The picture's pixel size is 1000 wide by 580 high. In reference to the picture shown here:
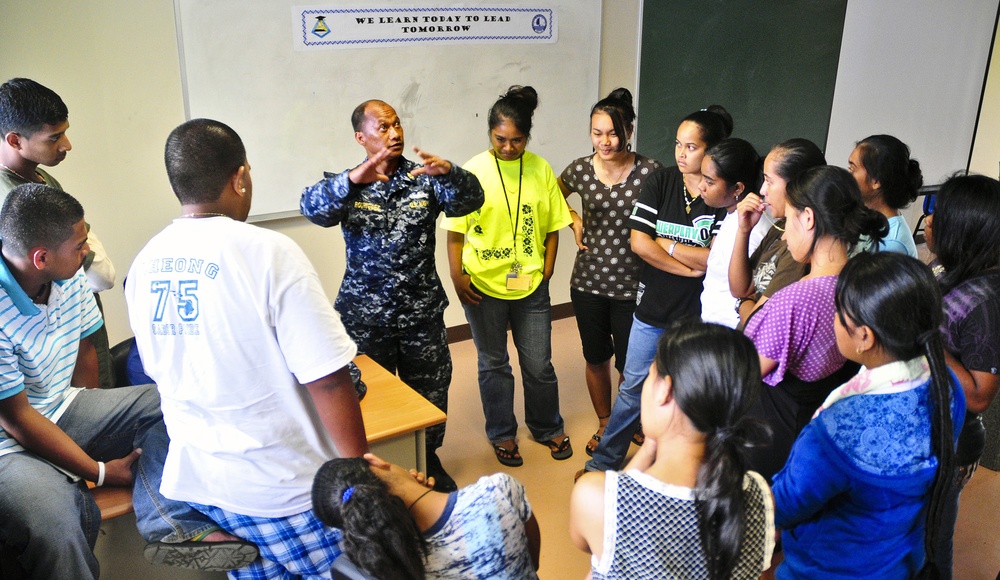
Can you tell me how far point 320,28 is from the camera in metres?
3.36

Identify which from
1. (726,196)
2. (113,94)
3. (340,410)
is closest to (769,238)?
(726,196)

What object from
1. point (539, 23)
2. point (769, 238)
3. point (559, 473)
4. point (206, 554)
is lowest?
point (559, 473)

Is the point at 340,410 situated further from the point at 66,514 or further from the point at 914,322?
the point at 914,322

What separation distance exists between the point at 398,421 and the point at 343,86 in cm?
204

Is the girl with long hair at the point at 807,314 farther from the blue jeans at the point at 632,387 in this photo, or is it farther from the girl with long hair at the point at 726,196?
the blue jeans at the point at 632,387

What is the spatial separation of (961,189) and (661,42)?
2.66 metres

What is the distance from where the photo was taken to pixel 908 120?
16.8 feet

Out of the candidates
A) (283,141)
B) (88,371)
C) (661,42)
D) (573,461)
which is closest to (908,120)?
(661,42)

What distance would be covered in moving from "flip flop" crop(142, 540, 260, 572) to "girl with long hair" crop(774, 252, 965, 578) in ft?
3.86

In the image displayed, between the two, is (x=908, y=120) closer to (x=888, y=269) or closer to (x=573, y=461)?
(x=573, y=461)

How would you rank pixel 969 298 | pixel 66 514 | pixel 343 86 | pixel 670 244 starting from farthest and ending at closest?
pixel 343 86 → pixel 670 244 → pixel 969 298 → pixel 66 514

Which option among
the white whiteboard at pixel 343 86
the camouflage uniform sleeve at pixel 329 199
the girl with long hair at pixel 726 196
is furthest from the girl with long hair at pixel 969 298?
the white whiteboard at pixel 343 86

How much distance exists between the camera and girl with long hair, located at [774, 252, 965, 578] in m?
1.36

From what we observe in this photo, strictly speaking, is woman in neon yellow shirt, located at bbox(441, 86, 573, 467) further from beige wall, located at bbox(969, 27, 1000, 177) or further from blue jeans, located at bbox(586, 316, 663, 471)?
beige wall, located at bbox(969, 27, 1000, 177)
